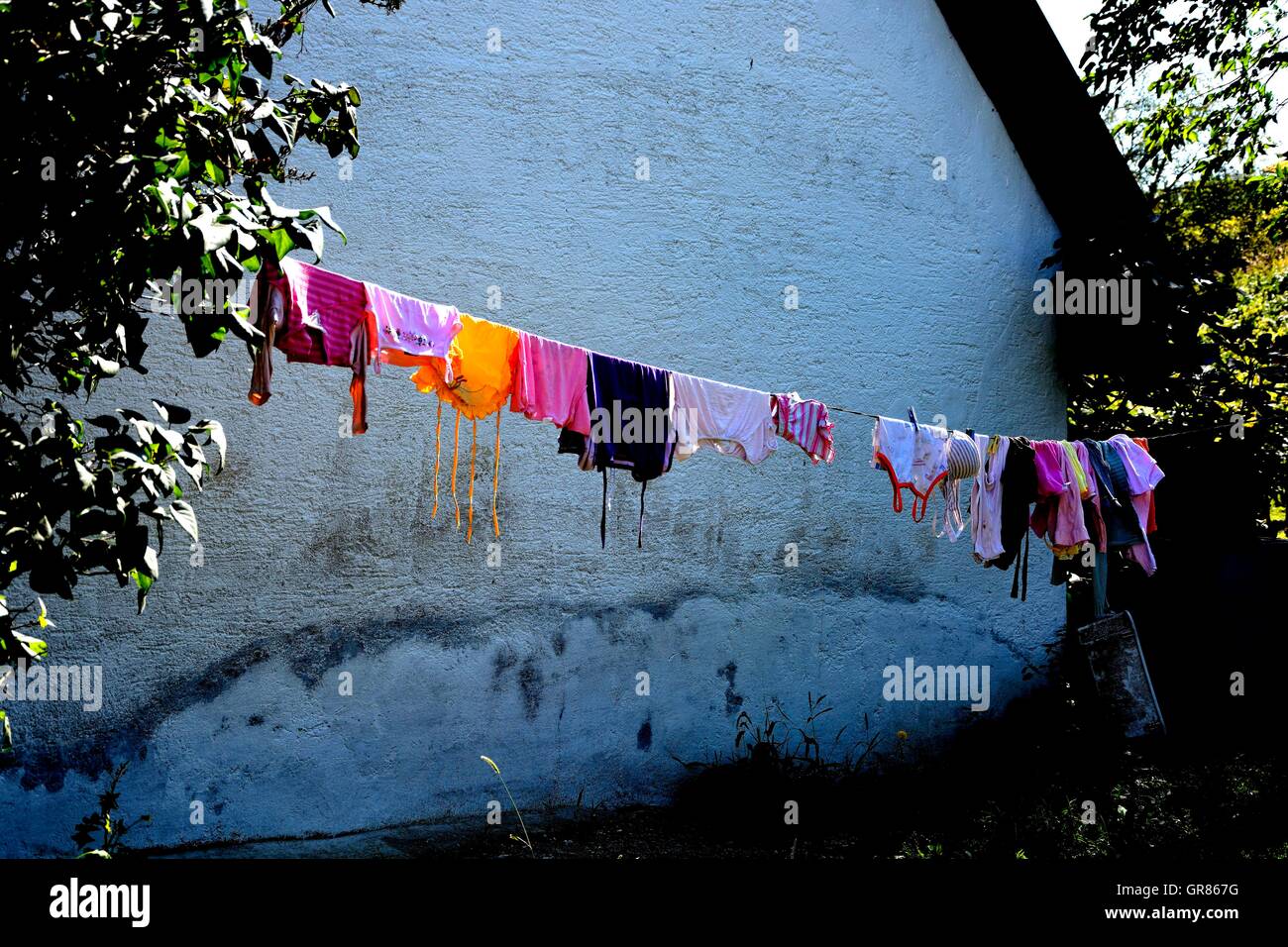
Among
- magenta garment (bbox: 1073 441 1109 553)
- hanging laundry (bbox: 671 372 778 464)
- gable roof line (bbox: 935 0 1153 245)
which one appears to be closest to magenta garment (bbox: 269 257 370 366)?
hanging laundry (bbox: 671 372 778 464)

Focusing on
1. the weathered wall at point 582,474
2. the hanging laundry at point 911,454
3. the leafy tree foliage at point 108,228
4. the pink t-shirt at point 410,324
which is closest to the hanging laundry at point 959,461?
the hanging laundry at point 911,454

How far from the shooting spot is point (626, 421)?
5324 mm

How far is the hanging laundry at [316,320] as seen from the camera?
13.0 feet

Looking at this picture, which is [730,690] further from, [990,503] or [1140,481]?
[1140,481]

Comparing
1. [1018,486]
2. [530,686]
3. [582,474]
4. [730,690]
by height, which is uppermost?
[582,474]

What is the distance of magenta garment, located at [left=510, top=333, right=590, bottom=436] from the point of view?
4984 mm

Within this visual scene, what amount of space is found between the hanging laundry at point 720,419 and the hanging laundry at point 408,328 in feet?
4.47

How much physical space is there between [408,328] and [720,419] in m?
1.92

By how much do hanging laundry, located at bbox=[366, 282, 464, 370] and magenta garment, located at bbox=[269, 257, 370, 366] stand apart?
0.27 ft

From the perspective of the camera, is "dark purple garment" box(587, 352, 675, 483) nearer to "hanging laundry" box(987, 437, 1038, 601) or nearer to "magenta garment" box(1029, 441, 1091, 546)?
"hanging laundry" box(987, 437, 1038, 601)

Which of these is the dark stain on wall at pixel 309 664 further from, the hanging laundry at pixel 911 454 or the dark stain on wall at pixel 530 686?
the hanging laundry at pixel 911 454

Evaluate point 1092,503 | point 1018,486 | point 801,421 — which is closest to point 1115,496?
point 1092,503
